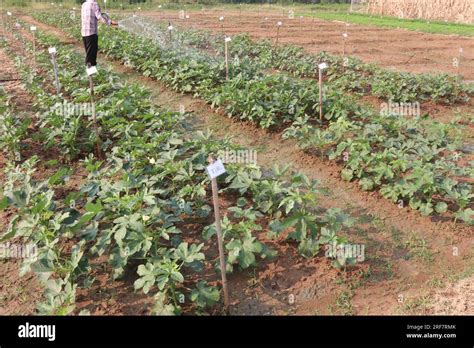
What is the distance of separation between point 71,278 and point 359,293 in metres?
1.99

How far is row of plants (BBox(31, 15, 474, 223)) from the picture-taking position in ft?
12.7

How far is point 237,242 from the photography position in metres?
3.07

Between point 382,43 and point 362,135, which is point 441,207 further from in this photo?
point 382,43

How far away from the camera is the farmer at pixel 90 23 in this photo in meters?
7.24

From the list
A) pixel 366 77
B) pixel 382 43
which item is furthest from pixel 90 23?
pixel 382 43

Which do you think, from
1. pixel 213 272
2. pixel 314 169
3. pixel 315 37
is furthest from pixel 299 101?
pixel 315 37

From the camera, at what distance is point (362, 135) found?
4.95 metres

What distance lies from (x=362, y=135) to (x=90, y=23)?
5.19 meters

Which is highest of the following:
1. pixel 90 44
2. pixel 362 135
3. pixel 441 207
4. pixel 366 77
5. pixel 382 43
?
pixel 382 43

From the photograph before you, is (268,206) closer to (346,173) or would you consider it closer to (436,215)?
(346,173)

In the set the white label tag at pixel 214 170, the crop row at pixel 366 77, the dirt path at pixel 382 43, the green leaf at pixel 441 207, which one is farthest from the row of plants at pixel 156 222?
the dirt path at pixel 382 43

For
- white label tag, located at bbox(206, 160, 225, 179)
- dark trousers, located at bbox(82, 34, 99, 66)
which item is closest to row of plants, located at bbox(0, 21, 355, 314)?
white label tag, located at bbox(206, 160, 225, 179)

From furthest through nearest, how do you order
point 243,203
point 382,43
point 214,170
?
point 382,43
point 243,203
point 214,170

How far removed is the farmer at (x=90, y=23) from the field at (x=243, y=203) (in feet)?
2.26
